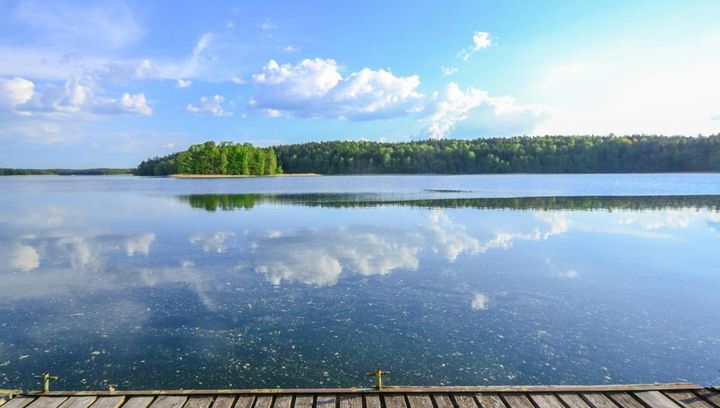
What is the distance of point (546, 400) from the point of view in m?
4.53

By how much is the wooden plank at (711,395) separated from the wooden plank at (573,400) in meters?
1.26

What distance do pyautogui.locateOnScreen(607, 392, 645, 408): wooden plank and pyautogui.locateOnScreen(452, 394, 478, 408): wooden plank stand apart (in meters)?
1.42

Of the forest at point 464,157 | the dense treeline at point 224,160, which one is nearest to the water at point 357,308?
the dense treeline at point 224,160

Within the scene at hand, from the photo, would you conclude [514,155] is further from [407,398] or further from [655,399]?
[407,398]

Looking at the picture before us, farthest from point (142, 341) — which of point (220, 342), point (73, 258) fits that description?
point (73, 258)

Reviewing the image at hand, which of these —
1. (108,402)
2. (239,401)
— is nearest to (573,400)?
(239,401)

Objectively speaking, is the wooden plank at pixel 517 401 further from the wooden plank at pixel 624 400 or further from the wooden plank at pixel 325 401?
the wooden plank at pixel 325 401

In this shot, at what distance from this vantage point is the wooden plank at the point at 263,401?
441 centimetres

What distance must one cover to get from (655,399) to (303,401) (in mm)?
3485

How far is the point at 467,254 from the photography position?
512 inches

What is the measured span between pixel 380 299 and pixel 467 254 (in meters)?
5.13

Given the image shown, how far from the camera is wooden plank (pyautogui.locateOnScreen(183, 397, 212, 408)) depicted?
4421mm

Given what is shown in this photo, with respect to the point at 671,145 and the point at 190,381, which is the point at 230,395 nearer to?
the point at 190,381

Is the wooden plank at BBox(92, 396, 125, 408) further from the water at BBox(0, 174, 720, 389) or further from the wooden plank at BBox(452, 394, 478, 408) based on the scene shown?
the wooden plank at BBox(452, 394, 478, 408)
